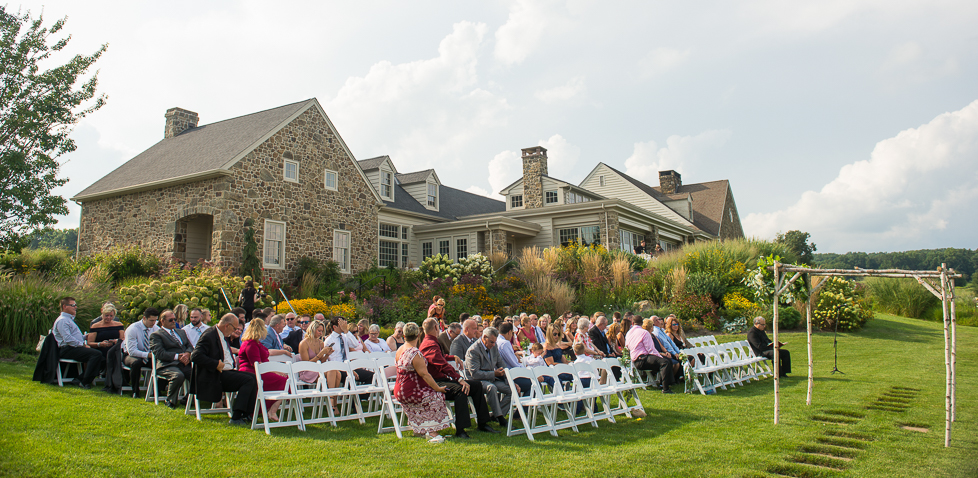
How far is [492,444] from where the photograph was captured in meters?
5.80

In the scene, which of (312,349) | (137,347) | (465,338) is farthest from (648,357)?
(137,347)

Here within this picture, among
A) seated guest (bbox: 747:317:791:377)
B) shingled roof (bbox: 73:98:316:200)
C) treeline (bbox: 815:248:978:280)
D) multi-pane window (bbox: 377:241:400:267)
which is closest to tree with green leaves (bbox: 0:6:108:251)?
shingled roof (bbox: 73:98:316:200)

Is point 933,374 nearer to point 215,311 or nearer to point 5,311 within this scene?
point 215,311

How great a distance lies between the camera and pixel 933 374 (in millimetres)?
10656

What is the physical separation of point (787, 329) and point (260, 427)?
14773 millimetres

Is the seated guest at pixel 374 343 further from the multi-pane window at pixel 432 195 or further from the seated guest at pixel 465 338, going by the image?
the multi-pane window at pixel 432 195

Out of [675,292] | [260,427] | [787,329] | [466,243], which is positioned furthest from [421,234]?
[260,427]

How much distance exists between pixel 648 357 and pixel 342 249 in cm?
1282

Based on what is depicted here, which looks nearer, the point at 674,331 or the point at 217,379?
the point at 217,379

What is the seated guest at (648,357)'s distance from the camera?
9094mm

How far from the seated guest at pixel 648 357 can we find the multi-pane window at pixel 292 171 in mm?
12375

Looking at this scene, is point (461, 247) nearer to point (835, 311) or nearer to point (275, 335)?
point (835, 311)

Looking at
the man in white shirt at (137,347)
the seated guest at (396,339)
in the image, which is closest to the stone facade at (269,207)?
the man in white shirt at (137,347)

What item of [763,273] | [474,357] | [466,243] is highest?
[466,243]
